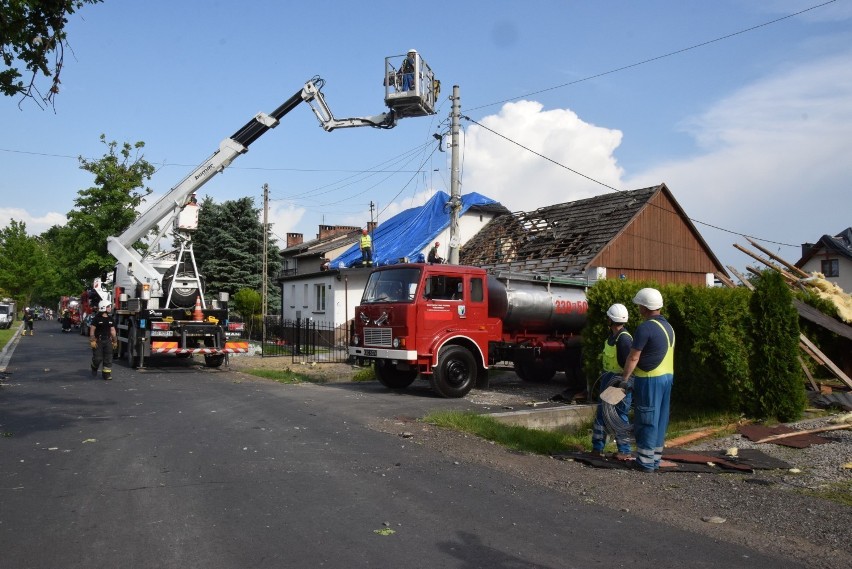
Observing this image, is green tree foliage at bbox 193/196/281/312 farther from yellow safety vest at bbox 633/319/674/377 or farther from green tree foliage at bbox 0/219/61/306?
yellow safety vest at bbox 633/319/674/377

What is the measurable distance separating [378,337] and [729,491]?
8.55 m

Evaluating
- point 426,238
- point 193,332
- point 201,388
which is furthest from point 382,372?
point 426,238

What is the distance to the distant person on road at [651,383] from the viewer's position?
7398mm

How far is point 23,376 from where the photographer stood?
16953mm

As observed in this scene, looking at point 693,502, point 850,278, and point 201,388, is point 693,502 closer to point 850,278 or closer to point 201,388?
point 201,388

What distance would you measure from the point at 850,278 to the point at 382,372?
129 feet

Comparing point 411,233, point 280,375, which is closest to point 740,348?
point 280,375

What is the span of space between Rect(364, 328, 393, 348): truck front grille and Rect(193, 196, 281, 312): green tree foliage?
1196 inches

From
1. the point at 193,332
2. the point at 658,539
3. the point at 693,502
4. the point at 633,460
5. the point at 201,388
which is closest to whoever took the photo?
the point at 658,539

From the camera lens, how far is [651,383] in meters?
7.50

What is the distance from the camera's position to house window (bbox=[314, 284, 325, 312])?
111ft

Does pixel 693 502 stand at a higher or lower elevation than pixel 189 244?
lower

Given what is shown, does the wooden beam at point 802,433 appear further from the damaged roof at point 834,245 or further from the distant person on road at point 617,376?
the damaged roof at point 834,245

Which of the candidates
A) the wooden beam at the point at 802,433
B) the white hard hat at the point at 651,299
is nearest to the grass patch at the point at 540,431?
the wooden beam at the point at 802,433
